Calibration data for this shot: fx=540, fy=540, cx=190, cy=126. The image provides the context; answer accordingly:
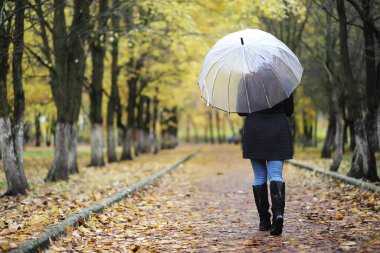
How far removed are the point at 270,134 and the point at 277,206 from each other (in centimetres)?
87

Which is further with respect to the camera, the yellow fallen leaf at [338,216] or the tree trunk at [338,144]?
the tree trunk at [338,144]

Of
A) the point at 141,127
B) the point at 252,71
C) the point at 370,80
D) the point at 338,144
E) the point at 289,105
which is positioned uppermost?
the point at 370,80

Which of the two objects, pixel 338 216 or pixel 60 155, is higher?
pixel 60 155

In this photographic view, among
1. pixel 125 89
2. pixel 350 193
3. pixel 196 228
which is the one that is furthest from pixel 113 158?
pixel 196 228

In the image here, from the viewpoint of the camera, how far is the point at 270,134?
647 centimetres

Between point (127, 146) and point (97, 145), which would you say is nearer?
point (97, 145)

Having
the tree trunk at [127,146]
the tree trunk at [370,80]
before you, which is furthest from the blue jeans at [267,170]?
the tree trunk at [127,146]

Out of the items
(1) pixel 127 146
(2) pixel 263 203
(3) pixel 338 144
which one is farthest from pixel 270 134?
(1) pixel 127 146

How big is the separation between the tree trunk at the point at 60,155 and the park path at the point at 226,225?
384cm

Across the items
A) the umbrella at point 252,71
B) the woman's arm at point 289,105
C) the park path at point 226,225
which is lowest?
the park path at point 226,225

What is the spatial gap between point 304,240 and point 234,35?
2630mm

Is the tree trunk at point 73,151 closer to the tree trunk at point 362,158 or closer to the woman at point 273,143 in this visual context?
the tree trunk at point 362,158

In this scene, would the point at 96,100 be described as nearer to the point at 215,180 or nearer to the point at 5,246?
the point at 215,180

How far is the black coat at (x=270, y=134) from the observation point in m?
6.46
